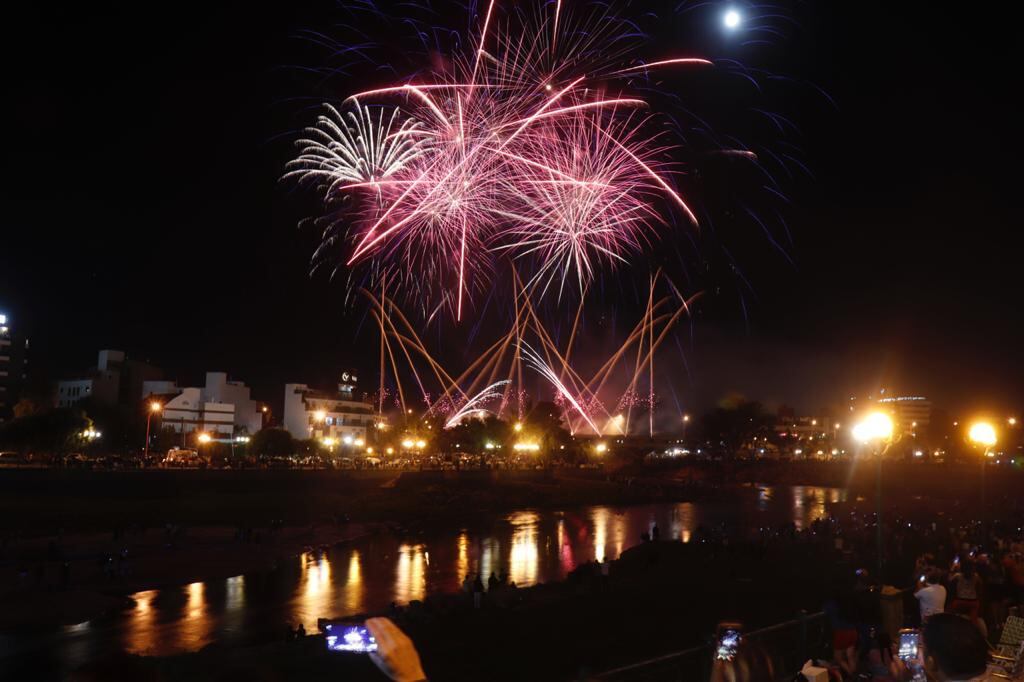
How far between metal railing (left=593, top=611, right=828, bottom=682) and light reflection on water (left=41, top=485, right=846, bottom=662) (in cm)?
1475

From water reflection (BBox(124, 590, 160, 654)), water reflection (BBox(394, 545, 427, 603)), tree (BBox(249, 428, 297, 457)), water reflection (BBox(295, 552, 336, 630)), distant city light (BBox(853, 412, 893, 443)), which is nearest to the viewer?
distant city light (BBox(853, 412, 893, 443))

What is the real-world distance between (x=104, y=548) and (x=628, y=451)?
91.2m

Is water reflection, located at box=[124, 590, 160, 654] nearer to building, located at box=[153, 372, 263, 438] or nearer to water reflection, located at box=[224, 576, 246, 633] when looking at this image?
water reflection, located at box=[224, 576, 246, 633]

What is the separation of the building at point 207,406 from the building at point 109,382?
1983 millimetres

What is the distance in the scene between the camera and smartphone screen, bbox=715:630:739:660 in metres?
5.83

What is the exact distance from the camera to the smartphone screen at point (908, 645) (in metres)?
7.44

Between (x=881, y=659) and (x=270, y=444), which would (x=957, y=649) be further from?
(x=270, y=444)

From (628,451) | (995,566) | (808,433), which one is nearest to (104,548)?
(995,566)

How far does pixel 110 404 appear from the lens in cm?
8194

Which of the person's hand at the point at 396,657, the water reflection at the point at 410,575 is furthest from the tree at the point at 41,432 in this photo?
the person's hand at the point at 396,657

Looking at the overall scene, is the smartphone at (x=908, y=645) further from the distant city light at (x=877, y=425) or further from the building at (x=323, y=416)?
the building at (x=323, y=416)

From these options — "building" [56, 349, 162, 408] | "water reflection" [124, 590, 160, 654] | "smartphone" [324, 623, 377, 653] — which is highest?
"building" [56, 349, 162, 408]

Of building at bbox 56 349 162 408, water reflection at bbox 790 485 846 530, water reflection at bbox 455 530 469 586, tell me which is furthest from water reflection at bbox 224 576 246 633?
building at bbox 56 349 162 408

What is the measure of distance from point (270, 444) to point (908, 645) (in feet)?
249
